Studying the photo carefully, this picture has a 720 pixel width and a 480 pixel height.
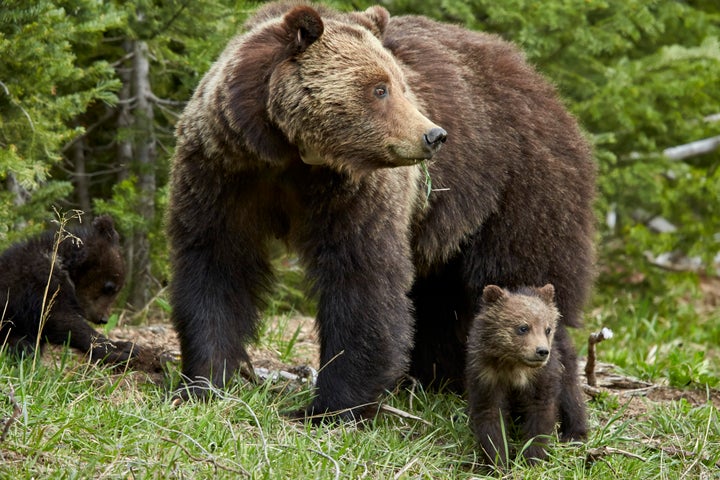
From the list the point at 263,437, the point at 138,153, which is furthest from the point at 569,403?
the point at 138,153

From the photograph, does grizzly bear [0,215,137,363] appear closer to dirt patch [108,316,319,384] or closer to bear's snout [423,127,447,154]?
dirt patch [108,316,319,384]

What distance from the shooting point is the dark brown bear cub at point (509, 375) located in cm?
562

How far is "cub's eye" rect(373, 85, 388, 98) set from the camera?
18.4ft

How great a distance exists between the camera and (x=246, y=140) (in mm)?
5605

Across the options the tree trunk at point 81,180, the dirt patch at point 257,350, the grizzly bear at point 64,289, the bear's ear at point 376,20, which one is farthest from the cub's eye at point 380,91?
the tree trunk at point 81,180

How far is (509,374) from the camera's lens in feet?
18.6

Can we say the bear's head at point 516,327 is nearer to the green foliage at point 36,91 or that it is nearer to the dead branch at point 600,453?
the dead branch at point 600,453

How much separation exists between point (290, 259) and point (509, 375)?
2819 millimetres

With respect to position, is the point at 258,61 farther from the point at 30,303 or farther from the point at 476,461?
the point at 476,461

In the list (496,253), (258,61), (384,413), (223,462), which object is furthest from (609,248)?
(223,462)

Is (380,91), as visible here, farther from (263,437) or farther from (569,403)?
(569,403)

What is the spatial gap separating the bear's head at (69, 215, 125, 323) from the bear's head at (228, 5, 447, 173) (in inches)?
67.7

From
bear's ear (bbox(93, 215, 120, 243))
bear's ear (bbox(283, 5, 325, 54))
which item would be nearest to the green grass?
bear's ear (bbox(93, 215, 120, 243))

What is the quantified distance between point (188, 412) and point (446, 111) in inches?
104
